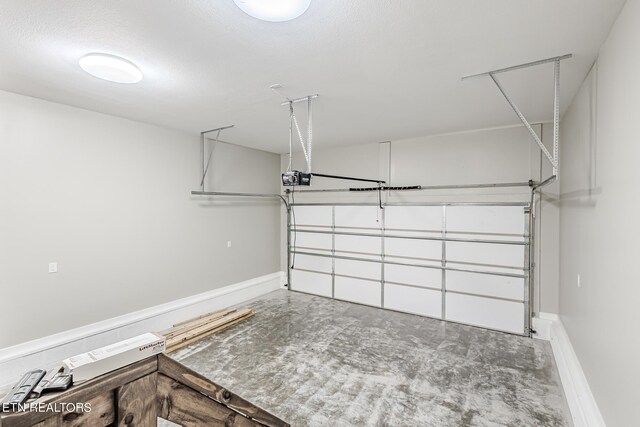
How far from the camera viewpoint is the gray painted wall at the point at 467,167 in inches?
163

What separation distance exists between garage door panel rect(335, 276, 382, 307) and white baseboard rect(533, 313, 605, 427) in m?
2.31

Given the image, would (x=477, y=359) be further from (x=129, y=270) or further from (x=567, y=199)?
(x=129, y=270)

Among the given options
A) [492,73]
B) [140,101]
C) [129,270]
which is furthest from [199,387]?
[129,270]

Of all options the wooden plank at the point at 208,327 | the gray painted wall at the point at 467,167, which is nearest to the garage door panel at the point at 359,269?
the gray painted wall at the point at 467,167

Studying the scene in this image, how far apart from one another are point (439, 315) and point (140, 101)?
4986mm

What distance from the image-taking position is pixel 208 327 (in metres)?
4.22

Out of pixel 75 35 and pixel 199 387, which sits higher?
pixel 75 35

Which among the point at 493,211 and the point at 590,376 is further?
the point at 493,211

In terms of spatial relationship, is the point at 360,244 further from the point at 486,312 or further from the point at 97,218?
the point at 97,218

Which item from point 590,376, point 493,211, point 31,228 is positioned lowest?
point 590,376

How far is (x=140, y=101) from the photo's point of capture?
11.0ft

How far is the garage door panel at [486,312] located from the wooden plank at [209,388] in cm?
461

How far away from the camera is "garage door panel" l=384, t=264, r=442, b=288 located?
487 centimetres

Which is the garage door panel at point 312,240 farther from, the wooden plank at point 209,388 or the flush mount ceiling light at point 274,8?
the wooden plank at point 209,388
